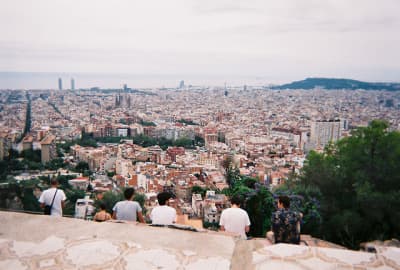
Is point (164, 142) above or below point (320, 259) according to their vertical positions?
below

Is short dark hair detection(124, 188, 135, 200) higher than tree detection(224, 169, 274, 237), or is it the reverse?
short dark hair detection(124, 188, 135, 200)

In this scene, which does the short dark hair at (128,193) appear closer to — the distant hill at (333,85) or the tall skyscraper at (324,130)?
the tall skyscraper at (324,130)

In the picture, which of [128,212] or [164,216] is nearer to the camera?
[164,216]

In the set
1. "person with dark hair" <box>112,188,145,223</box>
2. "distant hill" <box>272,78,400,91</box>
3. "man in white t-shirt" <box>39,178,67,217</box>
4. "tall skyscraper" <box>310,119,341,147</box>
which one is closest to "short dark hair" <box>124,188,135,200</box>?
"person with dark hair" <box>112,188,145,223</box>

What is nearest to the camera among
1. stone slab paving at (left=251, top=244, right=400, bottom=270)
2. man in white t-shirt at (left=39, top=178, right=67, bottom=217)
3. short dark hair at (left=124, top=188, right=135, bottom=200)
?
stone slab paving at (left=251, top=244, right=400, bottom=270)

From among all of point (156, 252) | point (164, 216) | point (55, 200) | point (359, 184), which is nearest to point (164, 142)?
point (359, 184)

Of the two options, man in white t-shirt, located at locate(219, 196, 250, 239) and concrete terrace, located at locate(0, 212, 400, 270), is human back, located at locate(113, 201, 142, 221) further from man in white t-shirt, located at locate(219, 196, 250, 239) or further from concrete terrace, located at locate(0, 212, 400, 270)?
man in white t-shirt, located at locate(219, 196, 250, 239)

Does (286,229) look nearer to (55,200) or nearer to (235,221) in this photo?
(235,221)

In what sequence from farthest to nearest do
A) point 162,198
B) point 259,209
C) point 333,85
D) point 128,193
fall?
point 333,85 < point 259,209 < point 128,193 < point 162,198

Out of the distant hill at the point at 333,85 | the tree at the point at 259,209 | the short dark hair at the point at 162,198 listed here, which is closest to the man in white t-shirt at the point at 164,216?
the short dark hair at the point at 162,198
